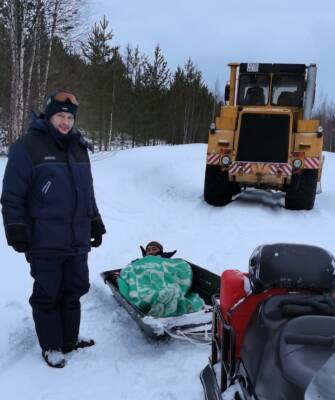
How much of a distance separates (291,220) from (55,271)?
20.2ft

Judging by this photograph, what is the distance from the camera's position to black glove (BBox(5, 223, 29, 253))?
295 centimetres

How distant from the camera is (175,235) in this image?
7484mm

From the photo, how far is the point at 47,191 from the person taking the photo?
313cm

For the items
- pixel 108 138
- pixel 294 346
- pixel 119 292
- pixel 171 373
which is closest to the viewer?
pixel 294 346

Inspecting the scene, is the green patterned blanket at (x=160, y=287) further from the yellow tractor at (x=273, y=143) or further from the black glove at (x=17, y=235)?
the yellow tractor at (x=273, y=143)

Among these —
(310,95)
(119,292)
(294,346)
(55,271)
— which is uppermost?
(310,95)

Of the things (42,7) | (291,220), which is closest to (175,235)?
(291,220)

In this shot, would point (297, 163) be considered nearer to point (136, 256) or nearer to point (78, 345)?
point (136, 256)

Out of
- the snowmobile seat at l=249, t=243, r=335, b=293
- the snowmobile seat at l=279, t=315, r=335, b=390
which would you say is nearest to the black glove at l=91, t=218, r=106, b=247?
the snowmobile seat at l=249, t=243, r=335, b=293

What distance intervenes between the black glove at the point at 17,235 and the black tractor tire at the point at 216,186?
6.70 metres

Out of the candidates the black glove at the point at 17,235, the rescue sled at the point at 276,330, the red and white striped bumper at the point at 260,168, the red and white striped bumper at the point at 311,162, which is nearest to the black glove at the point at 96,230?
the black glove at the point at 17,235

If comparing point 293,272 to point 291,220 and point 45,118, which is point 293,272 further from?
point 291,220

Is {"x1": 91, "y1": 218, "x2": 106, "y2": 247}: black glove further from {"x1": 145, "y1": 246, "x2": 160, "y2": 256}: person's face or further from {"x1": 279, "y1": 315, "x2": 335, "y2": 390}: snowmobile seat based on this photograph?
{"x1": 279, "y1": 315, "x2": 335, "y2": 390}: snowmobile seat

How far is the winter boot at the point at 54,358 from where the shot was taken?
3.24 m
